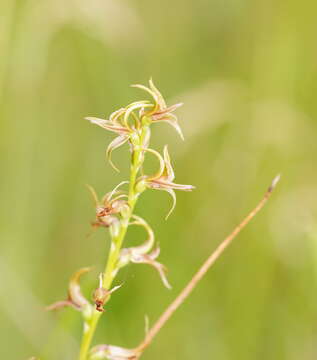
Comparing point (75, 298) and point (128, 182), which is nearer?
point (128, 182)

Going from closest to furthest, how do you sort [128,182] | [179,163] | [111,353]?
[128,182] < [111,353] < [179,163]

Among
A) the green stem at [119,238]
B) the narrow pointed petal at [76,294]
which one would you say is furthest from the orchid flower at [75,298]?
the green stem at [119,238]

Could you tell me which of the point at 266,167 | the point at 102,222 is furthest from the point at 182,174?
the point at 102,222

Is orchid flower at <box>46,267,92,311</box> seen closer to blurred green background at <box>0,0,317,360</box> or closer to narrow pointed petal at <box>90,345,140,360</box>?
narrow pointed petal at <box>90,345,140,360</box>

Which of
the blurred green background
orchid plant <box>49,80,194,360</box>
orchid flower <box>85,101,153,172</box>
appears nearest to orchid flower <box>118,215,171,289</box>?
orchid plant <box>49,80,194,360</box>

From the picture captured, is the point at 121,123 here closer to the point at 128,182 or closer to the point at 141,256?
the point at 128,182

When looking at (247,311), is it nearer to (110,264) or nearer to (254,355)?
(254,355)

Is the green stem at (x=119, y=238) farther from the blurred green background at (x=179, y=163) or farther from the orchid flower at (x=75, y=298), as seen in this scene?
the blurred green background at (x=179, y=163)

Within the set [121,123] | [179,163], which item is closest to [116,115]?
[121,123]
